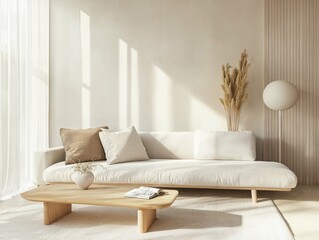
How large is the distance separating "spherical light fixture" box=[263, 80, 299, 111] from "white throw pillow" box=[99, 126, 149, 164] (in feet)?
5.21

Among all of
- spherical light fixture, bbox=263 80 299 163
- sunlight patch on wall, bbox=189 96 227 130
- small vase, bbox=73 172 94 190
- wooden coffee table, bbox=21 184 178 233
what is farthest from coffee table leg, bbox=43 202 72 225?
spherical light fixture, bbox=263 80 299 163

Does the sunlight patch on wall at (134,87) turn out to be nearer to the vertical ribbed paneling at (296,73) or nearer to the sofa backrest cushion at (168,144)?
the sofa backrest cushion at (168,144)

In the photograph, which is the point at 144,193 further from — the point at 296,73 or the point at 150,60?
the point at 296,73

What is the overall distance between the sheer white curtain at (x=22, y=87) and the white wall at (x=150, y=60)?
18cm

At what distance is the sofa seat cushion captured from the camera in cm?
336

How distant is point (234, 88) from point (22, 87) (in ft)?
8.39

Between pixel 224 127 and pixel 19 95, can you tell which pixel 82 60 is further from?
pixel 224 127

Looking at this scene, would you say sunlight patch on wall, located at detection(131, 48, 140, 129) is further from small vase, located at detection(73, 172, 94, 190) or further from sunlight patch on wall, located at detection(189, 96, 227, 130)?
small vase, located at detection(73, 172, 94, 190)

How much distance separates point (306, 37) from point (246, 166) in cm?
192

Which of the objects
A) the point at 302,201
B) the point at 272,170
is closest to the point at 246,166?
the point at 272,170

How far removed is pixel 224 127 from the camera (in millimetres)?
4441

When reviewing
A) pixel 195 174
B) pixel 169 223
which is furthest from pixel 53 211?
pixel 195 174

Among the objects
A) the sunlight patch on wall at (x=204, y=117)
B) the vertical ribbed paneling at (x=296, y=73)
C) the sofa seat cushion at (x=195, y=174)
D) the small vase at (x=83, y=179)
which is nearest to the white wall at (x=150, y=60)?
the sunlight patch on wall at (x=204, y=117)

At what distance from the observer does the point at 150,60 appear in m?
4.62
